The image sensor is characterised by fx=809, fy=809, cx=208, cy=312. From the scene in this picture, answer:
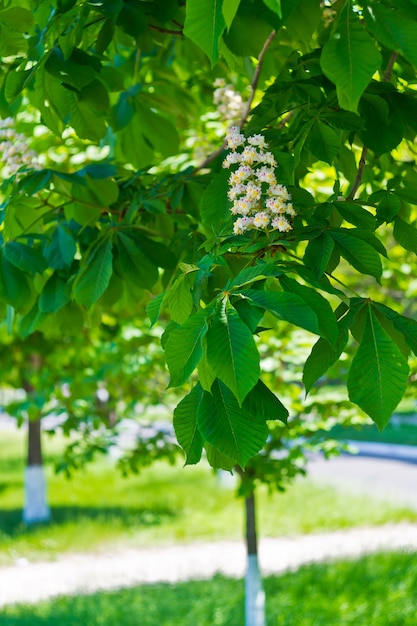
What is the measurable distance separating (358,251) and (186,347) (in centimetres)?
46

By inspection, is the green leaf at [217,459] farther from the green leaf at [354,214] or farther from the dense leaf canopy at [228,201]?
the green leaf at [354,214]

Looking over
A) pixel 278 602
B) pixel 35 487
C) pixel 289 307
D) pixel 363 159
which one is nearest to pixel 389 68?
pixel 363 159

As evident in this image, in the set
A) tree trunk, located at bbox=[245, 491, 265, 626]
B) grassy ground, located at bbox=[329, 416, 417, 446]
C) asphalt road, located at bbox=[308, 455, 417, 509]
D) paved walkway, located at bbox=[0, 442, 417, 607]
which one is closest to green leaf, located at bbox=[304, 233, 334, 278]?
tree trunk, located at bbox=[245, 491, 265, 626]

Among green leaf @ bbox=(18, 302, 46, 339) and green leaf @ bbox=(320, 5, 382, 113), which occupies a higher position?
green leaf @ bbox=(320, 5, 382, 113)

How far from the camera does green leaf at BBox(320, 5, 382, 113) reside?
1.28m

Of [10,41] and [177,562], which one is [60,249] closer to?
[10,41]

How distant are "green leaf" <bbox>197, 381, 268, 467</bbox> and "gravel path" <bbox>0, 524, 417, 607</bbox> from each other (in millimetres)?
6429

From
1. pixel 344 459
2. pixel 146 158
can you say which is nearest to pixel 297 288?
pixel 146 158

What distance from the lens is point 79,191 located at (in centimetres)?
252

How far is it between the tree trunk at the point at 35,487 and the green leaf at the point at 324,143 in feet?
31.1

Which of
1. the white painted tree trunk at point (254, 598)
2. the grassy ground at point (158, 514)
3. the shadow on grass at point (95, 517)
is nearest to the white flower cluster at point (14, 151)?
the white painted tree trunk at point (254, 598)

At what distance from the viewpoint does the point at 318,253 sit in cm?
146

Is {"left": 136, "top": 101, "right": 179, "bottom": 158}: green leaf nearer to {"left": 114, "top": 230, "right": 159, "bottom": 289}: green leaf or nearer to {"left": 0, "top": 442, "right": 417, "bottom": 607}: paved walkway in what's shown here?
{"left": 114, "top": 230, "right": 159, "bottom": 289}: green leaf

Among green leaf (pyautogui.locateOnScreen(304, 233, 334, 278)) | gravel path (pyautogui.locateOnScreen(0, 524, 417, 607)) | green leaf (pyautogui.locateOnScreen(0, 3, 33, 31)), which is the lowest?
gravel path (pyautogui.locateOnScreen(0, 524, 417, 607))
